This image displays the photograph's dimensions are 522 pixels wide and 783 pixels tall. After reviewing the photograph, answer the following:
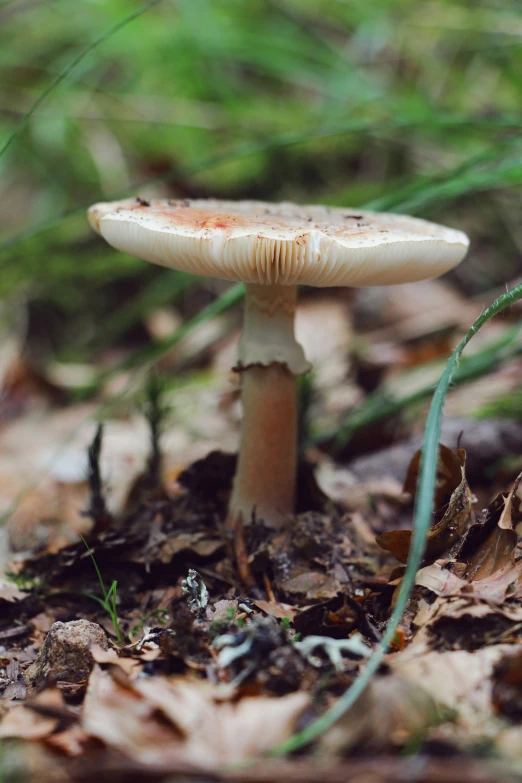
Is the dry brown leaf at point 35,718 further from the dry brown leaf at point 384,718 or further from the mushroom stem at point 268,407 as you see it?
the mushroom stem at point 268,407

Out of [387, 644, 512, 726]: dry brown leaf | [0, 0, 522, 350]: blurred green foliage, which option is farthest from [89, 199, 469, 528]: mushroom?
[0, 0, 522, 350]: blurred green foliage

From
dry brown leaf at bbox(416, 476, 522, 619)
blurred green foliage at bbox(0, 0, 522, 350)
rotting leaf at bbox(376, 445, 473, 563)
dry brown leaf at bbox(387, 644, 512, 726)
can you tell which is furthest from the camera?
blurred green foliage at bbox(0, 0, 522, 350)

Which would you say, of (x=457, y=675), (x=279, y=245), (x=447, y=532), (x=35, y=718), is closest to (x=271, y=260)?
(x=279, y=245)

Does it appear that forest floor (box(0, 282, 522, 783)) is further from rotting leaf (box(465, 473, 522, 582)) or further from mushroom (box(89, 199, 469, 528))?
mushroom (box(89, 199, 469, 528))

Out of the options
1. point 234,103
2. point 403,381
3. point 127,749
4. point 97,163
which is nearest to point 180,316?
point 97,163

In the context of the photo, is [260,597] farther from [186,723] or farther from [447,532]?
[186,723]

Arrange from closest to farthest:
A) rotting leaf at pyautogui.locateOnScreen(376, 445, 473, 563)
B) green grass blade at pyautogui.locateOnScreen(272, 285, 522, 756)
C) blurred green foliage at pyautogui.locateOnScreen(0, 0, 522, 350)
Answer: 1. green grass blade at pyautogui.locateOnScreen(272, 285, 522, 756)
2. rotting leaf at pyautogui.locateOnScreen(376, 445, 473, 563)
3. blurred green foliage at pyautogui.locateOnScreen(0, 0, 522, 350)

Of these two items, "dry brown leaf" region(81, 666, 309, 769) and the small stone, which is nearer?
"dry brown leaf" region(81, 666, 309, 769)

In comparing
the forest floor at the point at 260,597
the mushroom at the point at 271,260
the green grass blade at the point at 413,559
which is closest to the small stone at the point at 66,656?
the forest floor at the point at 260,597
